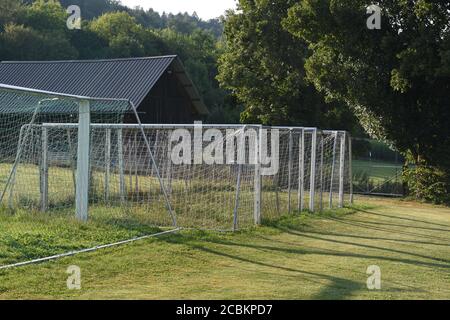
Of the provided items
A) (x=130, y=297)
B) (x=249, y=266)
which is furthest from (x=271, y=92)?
(x=130, y=297)

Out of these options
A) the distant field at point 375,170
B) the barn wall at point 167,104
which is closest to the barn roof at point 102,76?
the barn wall at point 167,104

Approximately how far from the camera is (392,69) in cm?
2586

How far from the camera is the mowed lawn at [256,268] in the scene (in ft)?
26.8

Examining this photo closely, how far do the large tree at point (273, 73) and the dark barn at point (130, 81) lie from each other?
17.9 ft

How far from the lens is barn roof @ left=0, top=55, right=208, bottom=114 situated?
3775cm

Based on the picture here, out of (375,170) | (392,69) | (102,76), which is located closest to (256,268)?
(392,69)

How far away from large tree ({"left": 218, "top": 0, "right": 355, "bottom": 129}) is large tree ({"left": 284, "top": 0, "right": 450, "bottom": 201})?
193 inches

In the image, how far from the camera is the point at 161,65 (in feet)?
127

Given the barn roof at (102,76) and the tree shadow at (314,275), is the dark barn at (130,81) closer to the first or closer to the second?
the barn roof at (102,76)

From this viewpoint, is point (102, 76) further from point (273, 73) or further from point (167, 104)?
point (273, 73)

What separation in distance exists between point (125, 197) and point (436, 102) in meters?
15.0

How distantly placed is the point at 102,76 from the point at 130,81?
2.15 metres

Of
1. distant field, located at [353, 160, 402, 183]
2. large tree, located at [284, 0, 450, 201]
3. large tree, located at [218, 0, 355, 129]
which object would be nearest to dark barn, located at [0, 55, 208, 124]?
large tree, located at [218, 0, 355, 129]

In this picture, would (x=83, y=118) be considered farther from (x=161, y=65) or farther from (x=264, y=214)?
(x=161, y=65)
